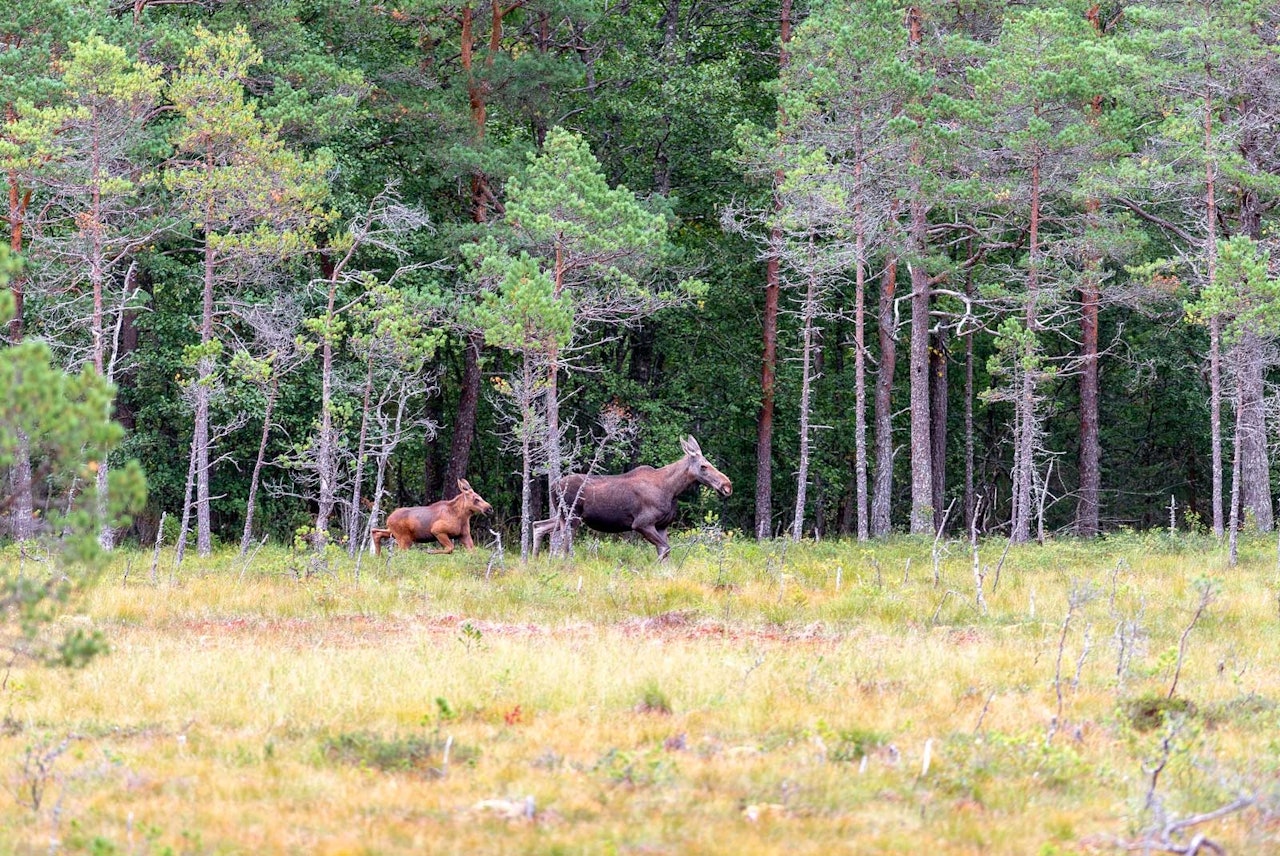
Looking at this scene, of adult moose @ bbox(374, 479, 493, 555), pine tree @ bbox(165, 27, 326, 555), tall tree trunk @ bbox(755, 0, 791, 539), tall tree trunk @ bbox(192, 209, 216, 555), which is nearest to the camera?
tall tree trunk @ bbox(192, 209, 216, 555)

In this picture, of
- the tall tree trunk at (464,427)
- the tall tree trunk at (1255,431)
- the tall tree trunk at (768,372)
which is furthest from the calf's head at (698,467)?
the tall tree trunk at (1255,431)

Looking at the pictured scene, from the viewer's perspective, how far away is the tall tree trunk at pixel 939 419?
36.7 meters

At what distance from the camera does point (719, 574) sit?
2012 cm

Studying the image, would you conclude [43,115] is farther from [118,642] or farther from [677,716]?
[677,716]

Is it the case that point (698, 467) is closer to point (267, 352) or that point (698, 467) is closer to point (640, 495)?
point (640, 495)

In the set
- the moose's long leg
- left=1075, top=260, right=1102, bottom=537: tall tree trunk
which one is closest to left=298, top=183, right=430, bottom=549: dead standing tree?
the moose's long leg

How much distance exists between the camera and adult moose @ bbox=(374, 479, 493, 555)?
82.9ft

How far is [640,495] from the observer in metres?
24.9

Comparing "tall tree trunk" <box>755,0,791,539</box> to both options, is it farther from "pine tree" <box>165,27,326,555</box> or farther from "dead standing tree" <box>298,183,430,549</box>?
"pine tree" <box>165,27,326,555</box>

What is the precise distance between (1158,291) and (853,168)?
6552 mm

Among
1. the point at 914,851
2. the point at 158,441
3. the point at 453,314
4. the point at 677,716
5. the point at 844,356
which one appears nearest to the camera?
the point at 914,851

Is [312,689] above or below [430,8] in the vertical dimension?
below

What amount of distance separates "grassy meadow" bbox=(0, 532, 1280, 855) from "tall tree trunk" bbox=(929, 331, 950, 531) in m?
17.1

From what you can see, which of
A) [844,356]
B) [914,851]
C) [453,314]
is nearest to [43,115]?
[453,314]
